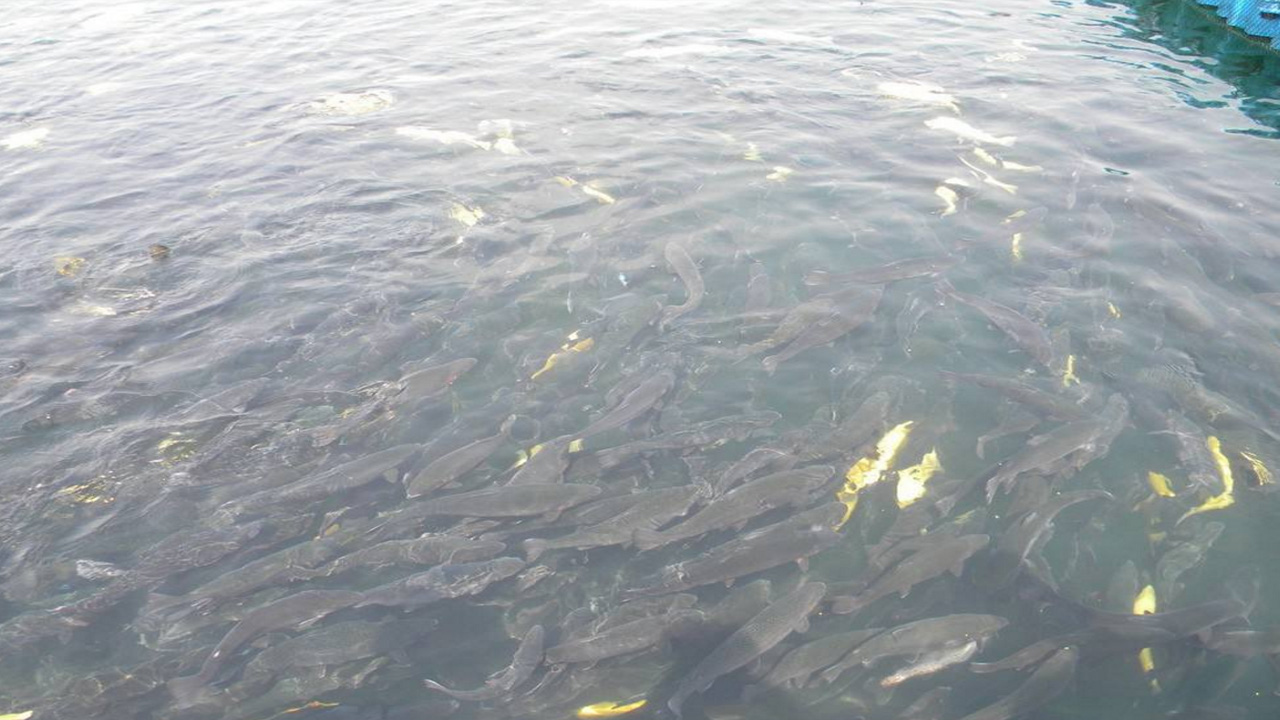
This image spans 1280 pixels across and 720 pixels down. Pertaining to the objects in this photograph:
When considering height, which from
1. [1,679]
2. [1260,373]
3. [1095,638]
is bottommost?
[1,679]

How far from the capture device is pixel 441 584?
19.9 ft

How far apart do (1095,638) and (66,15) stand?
99.8ft

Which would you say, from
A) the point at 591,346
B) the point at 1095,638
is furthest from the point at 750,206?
the point at 1095,638

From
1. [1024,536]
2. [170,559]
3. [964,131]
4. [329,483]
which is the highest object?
[964,131]

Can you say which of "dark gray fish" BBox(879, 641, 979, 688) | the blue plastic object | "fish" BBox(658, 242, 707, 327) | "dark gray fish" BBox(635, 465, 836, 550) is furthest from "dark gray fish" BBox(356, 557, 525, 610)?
the blue plastic object

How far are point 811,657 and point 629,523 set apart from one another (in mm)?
1731

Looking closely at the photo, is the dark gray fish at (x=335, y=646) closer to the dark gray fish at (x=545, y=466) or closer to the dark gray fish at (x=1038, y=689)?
the dark gray fish at (x=545, y=466)

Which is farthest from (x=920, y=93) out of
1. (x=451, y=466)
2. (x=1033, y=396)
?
(x=451, y=466)

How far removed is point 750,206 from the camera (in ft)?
36.9

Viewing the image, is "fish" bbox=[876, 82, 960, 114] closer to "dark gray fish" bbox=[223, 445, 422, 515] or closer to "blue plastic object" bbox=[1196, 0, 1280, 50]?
"blue plastic object" bbox=[1196, 0, 1280, 50]

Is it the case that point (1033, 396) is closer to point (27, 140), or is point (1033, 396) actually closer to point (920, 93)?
point (920, 93)

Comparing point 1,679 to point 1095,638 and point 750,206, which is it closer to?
point 1095,638

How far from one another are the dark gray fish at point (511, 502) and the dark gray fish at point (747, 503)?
68 cm

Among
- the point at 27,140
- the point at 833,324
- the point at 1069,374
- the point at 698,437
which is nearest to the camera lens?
the point at 698,437
